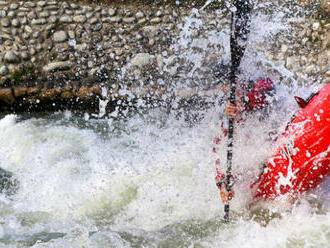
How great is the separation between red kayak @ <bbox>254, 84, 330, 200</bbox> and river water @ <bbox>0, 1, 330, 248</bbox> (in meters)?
0.16

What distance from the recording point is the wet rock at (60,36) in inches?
262

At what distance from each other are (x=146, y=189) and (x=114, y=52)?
2.50 m

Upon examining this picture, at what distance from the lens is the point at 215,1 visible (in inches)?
265

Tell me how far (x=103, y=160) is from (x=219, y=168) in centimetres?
146

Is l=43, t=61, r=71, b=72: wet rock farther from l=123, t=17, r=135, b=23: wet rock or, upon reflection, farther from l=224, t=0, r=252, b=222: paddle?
l=224, t=0, r=252, b=222: paddle

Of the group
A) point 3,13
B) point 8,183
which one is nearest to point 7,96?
point 3,13

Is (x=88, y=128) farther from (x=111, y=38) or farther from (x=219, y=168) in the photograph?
(x=219, y=168)

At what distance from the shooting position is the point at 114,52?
21.6 ft

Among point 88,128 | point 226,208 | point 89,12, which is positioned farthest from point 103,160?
point 89,12

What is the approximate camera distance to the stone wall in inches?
249

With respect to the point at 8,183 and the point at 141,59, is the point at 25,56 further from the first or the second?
the point at 8,183

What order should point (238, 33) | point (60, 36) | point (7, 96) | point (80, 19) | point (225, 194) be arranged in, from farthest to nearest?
point (80, 19), point (60, 36), point (7, 96), point (225, 194), point (238, 33)

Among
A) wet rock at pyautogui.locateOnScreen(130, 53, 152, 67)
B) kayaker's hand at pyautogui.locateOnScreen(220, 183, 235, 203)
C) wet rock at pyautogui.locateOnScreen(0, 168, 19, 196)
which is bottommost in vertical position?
wet rock at pyautogui.locateOnScreen(0, 168, 19, 196)

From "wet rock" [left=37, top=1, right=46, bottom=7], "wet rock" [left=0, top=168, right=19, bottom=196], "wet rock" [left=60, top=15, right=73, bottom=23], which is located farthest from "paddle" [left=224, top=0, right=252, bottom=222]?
"wet rock" [left=37, top=1, right=46, bottom=7]
